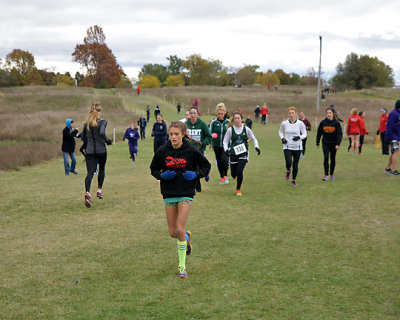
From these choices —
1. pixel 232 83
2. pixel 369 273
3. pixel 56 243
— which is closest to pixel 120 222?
pixel 56 243

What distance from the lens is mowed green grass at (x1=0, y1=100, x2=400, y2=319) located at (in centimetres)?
480

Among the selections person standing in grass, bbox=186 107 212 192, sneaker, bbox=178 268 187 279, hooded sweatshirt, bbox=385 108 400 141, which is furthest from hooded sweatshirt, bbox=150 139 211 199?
hooded sweatshirt, bbox=385 108 400 141

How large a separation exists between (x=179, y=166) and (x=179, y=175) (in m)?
0.13

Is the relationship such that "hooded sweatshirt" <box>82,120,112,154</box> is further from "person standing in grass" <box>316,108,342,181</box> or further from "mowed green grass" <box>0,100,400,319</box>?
"person standing in grass" <box>316,108,342,181</box>

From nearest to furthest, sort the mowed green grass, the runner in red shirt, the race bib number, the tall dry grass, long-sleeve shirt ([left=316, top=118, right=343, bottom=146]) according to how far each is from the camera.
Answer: the mowed green grass
the race bib number
long-sleeve shirt ([left=316, top=118, right=343, bottom=146])
the tall dry grass
the runner in red shirt

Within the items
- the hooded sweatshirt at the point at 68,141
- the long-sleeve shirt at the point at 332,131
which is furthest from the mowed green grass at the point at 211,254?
the hooded sweatshirt at the point at 68,141

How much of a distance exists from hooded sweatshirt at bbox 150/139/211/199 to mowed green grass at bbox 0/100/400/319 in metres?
1.17

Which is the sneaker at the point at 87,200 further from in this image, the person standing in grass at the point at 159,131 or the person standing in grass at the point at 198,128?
the person standing in grass at the point at 159,131

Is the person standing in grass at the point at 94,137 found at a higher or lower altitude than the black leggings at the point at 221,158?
higher

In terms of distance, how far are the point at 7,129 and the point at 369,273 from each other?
28.5 m

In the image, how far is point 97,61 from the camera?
3875 inches

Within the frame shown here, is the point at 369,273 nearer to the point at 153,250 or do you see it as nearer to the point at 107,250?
the point at 153,250

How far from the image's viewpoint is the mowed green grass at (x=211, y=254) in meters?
4.80

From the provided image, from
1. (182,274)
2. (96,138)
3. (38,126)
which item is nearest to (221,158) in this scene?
(96,138)
